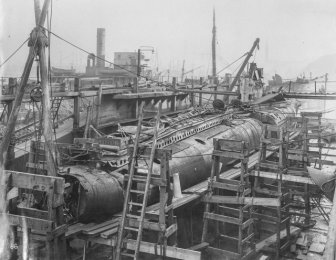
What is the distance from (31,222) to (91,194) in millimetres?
2401

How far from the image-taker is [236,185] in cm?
1444

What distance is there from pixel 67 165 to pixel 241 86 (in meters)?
20.8

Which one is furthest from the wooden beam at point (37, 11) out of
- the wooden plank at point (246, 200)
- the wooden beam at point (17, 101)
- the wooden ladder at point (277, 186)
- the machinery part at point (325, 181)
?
the machinery part at point (325, 181)

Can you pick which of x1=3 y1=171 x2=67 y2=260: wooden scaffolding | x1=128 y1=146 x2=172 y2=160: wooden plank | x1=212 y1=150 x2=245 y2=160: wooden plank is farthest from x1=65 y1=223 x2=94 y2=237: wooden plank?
x1=212 y1=150 x2=245 y2=160: wooden plank

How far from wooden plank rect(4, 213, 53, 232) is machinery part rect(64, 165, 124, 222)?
6.83 ft

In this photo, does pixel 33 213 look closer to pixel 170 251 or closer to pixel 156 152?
pixel 156 152

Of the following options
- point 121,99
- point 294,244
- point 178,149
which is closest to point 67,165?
point 178,149

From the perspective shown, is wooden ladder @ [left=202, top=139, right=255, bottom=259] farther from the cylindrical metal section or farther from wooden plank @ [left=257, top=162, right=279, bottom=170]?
wooden plank @ [left=257, top=162, right=279, bottom=170]

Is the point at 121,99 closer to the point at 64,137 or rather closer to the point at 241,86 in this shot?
the point at 64,137

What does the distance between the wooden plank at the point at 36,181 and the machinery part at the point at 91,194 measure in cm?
231

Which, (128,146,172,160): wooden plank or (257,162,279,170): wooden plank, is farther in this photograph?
(257,162,279,170): wooden plank

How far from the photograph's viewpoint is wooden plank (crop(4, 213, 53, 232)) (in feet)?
36.2

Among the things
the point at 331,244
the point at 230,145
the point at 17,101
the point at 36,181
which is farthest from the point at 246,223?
the point at 17,101

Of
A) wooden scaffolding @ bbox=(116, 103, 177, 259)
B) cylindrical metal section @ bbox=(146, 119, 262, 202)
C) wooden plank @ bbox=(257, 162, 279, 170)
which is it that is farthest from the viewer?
cylindrical metal section @ bbox=(146, 119, 262, 202)
